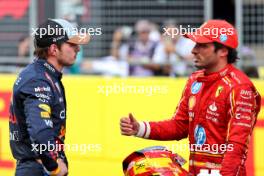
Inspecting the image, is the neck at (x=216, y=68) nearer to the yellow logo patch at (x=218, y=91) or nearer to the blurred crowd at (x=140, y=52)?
the yellow logo patch at (x=218, y=91)

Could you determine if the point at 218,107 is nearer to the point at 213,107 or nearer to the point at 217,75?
the point at 213,107

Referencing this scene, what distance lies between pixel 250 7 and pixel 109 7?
2.12 m

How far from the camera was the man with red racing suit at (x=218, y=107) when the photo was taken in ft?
18.4

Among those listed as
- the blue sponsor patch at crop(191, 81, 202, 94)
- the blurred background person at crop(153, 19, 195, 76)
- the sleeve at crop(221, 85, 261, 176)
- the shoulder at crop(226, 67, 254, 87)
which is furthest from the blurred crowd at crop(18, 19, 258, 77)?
the sleeve at crop(221, 85, 261, 176)

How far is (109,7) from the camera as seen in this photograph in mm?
11258

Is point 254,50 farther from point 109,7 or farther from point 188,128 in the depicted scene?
point 188,128

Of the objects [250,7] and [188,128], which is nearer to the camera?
[188,128]

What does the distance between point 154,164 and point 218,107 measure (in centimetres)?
63

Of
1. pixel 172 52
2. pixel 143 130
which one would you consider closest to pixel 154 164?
pixel 143 130

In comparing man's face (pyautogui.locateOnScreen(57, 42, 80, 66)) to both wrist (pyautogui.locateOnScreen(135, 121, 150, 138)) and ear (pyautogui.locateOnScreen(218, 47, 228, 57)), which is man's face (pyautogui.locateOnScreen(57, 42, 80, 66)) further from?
ear (pyautogui.locateOnScreen(218, 47, 228, 57))

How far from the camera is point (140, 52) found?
11156 mm

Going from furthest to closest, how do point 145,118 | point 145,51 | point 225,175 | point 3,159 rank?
point 145,51, point 3,159, point 145,118, point 225,175

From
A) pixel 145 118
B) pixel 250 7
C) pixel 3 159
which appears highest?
pixel 250 7

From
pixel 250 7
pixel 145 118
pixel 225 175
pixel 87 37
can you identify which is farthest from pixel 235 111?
pixel 250 7
